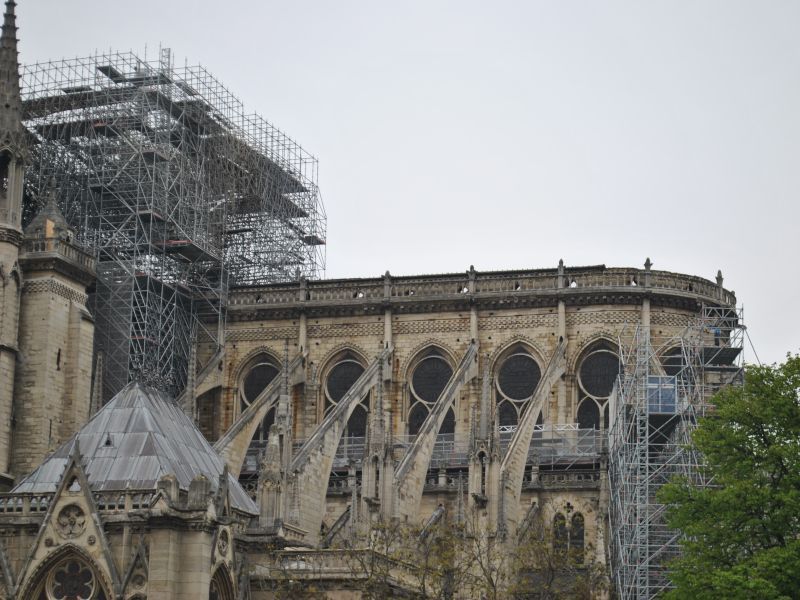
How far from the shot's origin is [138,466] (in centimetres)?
3158

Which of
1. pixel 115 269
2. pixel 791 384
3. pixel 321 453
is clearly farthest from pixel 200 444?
pixel 115 269

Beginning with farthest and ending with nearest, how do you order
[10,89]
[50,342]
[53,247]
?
1. [53,247]
2. [10,89]
3. [50,342]

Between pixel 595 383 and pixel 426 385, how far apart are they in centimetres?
609

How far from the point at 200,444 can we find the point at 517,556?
7.55m

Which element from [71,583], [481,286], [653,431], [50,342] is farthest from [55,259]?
[71,583]

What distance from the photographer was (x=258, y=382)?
197 feet

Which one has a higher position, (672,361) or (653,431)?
(672,361)

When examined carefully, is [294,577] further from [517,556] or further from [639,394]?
[639,394]

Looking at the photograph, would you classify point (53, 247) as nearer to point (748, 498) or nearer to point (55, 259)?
point (55, 259)

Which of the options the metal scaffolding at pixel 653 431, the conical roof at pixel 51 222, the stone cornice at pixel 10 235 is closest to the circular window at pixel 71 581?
the metal scaffolding at pixel 653 431

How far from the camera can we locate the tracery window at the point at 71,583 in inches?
1169

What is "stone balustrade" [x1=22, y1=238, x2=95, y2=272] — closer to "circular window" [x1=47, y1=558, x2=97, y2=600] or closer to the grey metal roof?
the grey metal roof

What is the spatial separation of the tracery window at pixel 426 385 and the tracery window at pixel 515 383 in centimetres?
183

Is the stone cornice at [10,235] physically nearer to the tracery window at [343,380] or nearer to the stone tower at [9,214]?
the stone tower at [9,214]
